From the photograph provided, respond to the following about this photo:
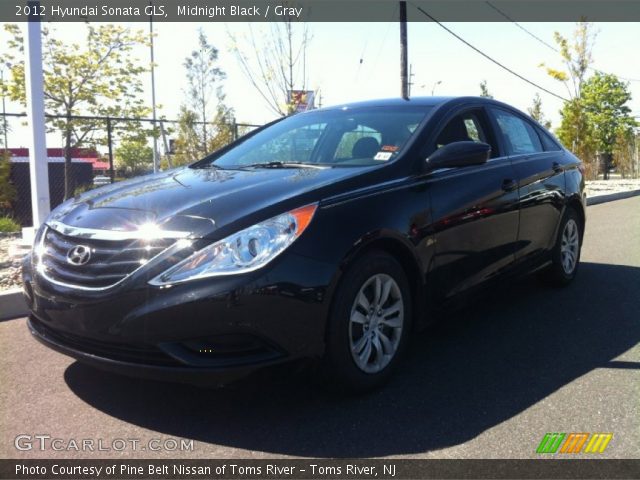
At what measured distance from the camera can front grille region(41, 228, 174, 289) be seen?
107 inches

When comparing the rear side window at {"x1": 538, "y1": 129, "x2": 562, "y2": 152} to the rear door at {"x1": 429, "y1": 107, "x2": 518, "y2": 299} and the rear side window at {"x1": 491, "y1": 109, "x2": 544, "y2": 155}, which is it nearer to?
the rear side window at {"x1": 491, "y1": 109, "x2": 544, "y2": 155}

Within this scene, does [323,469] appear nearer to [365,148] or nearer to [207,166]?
[365,148]

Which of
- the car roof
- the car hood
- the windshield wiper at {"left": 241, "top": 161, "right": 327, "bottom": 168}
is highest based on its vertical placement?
the car roof

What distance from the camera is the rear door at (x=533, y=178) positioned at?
15.0ft

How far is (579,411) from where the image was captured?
3.00 meters

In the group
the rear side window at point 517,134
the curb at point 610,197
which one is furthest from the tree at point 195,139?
the rear side window at point 517,134

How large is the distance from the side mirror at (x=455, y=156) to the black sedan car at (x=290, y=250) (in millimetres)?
10

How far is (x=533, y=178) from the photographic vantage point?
471cm

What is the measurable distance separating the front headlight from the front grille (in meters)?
0.15

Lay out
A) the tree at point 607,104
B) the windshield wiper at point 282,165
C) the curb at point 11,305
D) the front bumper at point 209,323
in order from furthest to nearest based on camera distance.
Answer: the tree at point 607,104, the curb at point 11,305, the windshield wiper at point 282,165, the front bumper at point 209,323

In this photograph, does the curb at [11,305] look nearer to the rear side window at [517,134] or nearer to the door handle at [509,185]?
the door handle at [509,185]

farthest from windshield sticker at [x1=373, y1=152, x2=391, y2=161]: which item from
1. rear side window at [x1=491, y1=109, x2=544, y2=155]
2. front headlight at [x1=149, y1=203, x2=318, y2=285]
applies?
rear side window at [x1=491, y1=109, x2=544, y2=155]

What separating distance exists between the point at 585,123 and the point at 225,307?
21.9 m

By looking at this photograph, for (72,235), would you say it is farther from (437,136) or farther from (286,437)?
(437,136)
